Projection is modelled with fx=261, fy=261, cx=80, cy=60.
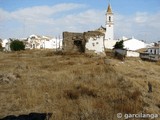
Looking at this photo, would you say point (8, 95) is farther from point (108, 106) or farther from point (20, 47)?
point (20, 47)

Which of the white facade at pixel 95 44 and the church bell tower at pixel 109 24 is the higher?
the church bell tower at pixel 109 24

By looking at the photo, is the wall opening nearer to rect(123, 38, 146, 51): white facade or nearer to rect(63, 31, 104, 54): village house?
rect(63, 31, 104, 54): village house

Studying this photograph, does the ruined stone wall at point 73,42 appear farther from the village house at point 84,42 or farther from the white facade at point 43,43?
the white facade at point 43,43

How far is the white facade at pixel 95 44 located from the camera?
3342 centimetres

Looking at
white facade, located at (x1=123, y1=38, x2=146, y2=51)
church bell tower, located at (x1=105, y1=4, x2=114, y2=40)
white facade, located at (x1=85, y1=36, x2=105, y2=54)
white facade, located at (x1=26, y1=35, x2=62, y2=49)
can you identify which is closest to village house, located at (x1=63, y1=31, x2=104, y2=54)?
white facade, located at (x1=85, y1=36, x2=105, y2=54)

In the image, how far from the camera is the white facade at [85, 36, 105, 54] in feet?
110

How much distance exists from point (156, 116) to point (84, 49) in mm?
26287

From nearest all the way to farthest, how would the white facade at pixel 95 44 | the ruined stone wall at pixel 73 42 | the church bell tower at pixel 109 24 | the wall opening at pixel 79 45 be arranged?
the white facade at pixel 95 44 < the ruined stone wall at pixel 73 42 < the wall opening at pixel 79 45 < the church bell tower at pixel 109 24

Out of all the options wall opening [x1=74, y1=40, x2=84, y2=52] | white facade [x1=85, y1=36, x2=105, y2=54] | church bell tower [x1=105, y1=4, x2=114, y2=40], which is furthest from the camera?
church bell tower [x1=105, y1=4, x2=114, y2=40]

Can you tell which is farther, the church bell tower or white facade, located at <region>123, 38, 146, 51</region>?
the church bell tower

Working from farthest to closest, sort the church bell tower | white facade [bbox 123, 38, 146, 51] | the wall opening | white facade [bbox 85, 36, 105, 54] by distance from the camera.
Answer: the church bell tower, white facade [bbox 123, 38, 146, 51], the wall opening, white facade [bbox 85, 36, 105, 54]

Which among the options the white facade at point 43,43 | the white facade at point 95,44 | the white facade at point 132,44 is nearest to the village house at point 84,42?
the white facade at point 95,44

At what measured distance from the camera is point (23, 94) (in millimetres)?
10266

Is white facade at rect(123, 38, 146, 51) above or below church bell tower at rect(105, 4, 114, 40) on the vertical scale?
below
